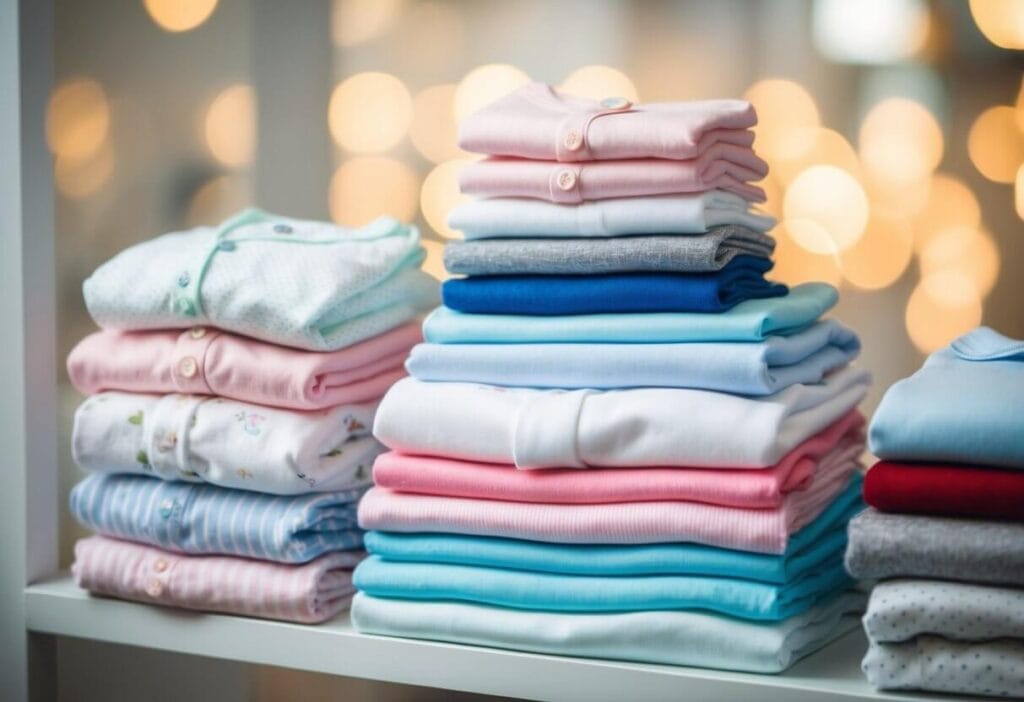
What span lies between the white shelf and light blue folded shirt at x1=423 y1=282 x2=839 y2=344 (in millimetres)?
257

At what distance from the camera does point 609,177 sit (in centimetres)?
103

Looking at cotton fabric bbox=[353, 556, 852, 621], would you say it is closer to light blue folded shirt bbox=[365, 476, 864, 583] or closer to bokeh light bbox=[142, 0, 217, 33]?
light blue folded shirt bbox=[365, 476, 864, 583]

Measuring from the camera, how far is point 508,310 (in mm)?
1083

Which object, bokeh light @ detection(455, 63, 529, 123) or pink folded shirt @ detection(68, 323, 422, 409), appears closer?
pink folded shirt @ detection(68, 323, 422, 409)

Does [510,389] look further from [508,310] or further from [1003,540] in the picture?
[1003,540]

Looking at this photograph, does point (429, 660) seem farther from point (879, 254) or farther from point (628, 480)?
point (879, 254)

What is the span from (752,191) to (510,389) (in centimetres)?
28

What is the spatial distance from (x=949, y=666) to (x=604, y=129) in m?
0.48

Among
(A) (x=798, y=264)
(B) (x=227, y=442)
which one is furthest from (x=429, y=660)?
(A) (x=798, y=264)

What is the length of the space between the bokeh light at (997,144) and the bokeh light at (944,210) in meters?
0.03

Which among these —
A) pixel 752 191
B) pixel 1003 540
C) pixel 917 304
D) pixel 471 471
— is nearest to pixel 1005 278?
pixel 917 304

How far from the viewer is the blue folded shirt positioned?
1.01 m

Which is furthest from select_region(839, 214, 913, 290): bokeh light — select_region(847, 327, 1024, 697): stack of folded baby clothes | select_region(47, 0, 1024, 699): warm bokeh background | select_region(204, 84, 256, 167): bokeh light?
select_region(204, 84, 256, 167): bokeh light

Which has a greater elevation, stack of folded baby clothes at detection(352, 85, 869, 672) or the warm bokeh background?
the warm bokeh background
